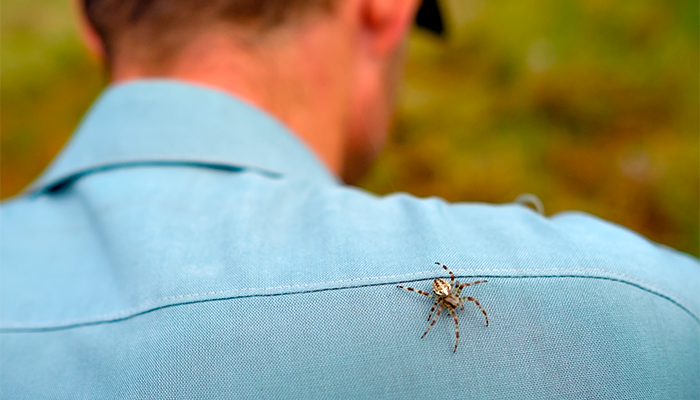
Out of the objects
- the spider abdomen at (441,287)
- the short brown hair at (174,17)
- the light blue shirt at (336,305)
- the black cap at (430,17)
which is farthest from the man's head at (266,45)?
the spider abdomen at (441,287)

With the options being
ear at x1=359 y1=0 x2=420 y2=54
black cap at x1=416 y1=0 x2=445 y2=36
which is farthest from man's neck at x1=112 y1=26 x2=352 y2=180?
black cap at x1=416 y1=0 x2=445 y2=36

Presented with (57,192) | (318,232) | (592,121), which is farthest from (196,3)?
(592,121)

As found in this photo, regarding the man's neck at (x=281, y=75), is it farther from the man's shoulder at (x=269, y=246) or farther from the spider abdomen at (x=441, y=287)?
the spider abdomen at (x=441, y=287)

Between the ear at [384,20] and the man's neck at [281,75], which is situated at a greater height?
the ear at [384,20]

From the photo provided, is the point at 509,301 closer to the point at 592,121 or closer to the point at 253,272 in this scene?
the point at 253,272

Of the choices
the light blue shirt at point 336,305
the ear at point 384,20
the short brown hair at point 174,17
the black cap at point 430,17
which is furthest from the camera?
the black cap at point 430,17

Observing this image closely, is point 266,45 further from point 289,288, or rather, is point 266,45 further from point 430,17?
point 430,17

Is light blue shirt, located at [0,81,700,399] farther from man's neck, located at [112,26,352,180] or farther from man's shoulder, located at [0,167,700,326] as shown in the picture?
man's neck, located at [112,26,352,180]

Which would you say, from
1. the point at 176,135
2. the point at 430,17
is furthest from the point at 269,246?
the point at 430,17
